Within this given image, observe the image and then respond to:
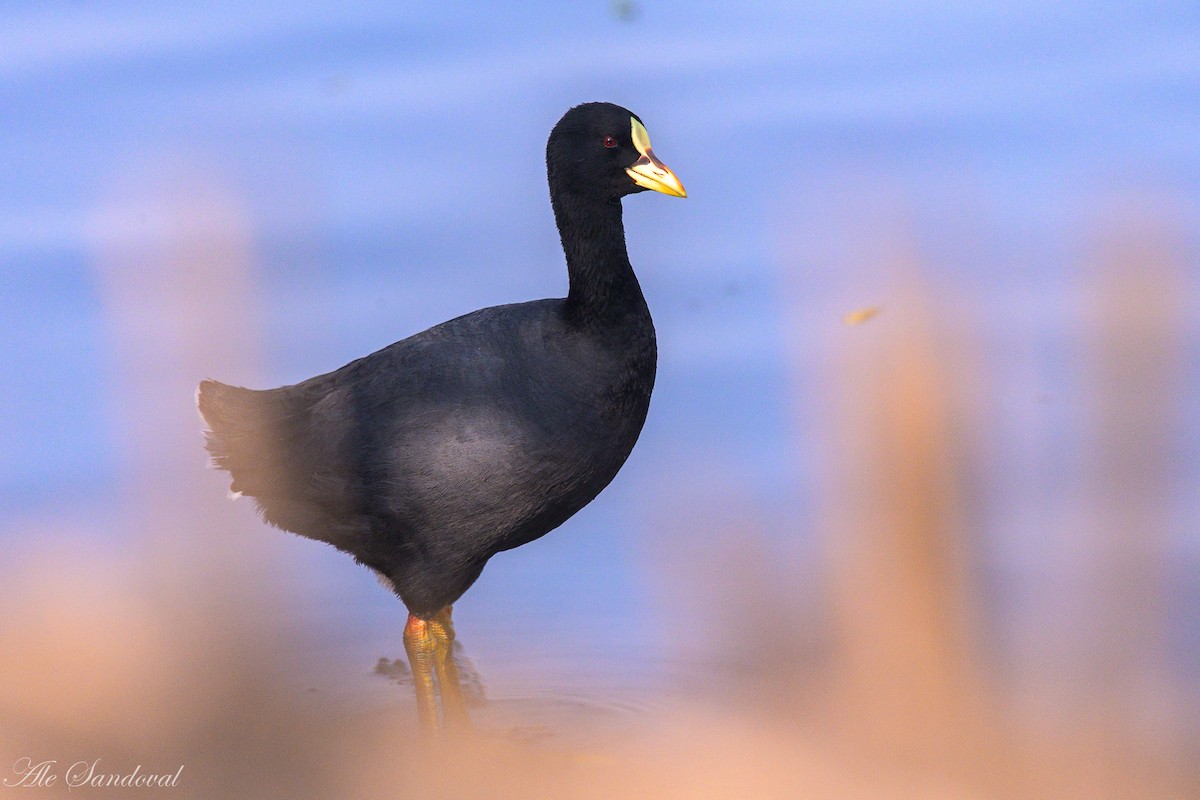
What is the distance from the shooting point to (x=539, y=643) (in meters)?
4.91

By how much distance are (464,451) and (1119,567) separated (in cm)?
185

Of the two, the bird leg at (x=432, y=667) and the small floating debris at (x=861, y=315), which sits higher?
the small floating debris at (x=861, y=315)

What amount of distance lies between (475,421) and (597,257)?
0.61 meters

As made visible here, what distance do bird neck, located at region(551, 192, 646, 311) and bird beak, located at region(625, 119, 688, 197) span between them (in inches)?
4.4

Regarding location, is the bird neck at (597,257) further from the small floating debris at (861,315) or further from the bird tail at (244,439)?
the small floating debris at (861,315)

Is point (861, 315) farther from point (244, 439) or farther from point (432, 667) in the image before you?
Result: point (244, 439)
